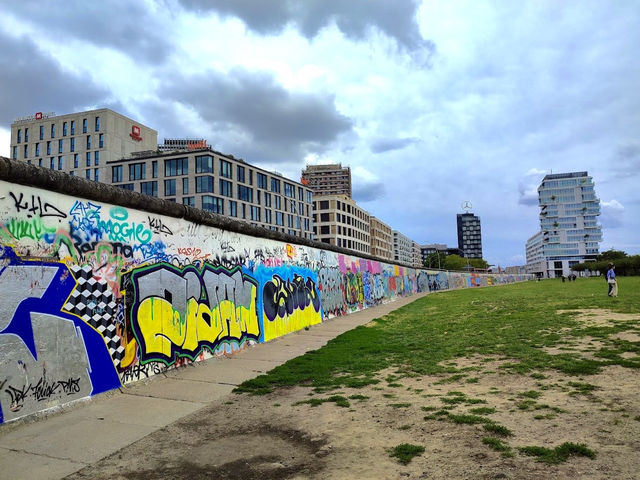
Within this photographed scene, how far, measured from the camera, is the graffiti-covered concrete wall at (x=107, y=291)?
474 cm

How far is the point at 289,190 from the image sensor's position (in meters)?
85.3

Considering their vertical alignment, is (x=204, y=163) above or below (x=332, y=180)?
below

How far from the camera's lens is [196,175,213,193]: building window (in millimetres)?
64500

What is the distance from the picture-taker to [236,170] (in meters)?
70.2

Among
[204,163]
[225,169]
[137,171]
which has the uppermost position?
[137,171]

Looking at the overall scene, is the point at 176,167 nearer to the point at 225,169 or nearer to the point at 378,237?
the point at 225,169

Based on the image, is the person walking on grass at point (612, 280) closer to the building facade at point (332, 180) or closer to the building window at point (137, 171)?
the building window at point (137, 171)

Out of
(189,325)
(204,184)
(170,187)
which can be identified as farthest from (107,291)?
(170,187)

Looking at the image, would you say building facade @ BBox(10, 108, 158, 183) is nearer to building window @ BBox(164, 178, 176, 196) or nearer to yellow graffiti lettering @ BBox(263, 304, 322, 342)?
building window @ BBox(164, 178, 176, 196)

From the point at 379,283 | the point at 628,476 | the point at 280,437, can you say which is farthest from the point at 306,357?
the point at 379,283

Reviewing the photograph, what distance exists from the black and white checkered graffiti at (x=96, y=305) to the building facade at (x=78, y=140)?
246ft

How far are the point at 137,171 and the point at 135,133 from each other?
16789mm

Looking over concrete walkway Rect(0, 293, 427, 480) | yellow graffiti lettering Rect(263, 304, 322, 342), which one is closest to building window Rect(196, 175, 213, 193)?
yellow graffiti lettering Rect(263, 304, 322, 342)

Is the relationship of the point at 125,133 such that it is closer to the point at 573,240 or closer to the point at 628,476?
the point at 628,476
